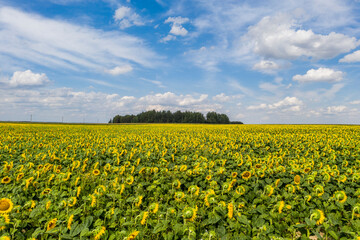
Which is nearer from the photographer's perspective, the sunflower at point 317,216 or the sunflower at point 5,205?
the sunflower at point 317,216

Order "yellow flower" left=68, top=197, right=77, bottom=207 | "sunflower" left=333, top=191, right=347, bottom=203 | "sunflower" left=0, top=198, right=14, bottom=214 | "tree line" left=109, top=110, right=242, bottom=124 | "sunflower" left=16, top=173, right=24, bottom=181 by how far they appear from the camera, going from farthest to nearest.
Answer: "tree line" left=109, top=110, right=242, bottom=124, "sunflower" left=16, top=173, right=24, bottom=181, "sunflower" left=333, top=191, right=347, bottom=203, "yellow flower" left=68, top=197, right=77, bottom=207, "sunflower" left=0, top=198, right=14, bottom=214

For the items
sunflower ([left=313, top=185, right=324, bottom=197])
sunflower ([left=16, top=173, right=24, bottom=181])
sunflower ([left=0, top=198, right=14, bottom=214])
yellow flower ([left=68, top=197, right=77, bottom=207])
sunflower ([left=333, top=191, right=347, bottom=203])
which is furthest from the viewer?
sunflower ([left=16, top=173, right=24, bottom=181])

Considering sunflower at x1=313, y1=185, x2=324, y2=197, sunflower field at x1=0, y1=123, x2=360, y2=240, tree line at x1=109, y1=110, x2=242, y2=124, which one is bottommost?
sunflower field at x1=0, y1=123, x2=360, y2=240

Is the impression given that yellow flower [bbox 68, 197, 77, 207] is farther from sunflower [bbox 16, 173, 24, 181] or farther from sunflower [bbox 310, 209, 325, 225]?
sunflower [bbox 310, 209, 325, 225]

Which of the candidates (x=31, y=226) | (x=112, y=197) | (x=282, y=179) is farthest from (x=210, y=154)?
(x=31, y=226)

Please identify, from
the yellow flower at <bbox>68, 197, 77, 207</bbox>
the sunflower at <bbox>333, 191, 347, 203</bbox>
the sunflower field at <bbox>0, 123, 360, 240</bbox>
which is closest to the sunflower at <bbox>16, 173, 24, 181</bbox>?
the sunflower field at <bbox>0, 123, 360, 240</bbox>

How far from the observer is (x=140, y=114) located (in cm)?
10725

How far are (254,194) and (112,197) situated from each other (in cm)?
302

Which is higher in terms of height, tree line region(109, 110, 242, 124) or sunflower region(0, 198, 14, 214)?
tree line region(109, 110, 242, 124)

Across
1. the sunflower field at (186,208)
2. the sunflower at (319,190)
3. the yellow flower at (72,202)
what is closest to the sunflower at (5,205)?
the sunflower field at (186,208)

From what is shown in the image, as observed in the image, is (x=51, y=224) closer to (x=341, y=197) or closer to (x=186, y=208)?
(x=186, y=208)

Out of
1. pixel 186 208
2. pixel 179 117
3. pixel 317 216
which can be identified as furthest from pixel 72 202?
pixel 179 117

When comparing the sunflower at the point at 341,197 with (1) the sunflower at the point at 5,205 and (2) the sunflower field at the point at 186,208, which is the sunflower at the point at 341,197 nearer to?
(2) the sunflower field at the point at 186,208

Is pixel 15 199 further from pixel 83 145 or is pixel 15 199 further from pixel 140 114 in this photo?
pixel 140 114
